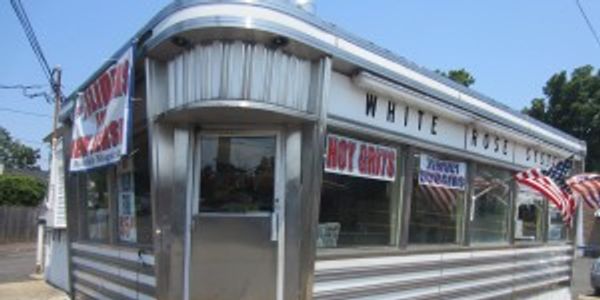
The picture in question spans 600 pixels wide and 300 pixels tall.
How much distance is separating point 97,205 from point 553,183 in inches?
269

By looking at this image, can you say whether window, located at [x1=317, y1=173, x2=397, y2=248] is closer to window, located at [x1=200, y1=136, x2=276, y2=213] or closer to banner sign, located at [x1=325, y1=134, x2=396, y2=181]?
banner sign, located at [x1=325, y1=134, x2=396, y2=181]

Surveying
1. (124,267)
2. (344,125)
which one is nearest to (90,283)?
(124,267)

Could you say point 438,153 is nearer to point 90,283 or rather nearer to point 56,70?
point 90,283

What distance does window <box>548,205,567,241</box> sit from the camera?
44.1 ft

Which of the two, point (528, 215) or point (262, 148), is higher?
point (262, 148)

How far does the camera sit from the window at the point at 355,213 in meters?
7.02

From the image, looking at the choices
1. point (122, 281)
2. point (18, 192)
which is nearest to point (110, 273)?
point (122, 281)

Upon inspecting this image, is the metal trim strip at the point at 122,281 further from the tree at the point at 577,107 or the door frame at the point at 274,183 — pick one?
the tree at the point at 577,107

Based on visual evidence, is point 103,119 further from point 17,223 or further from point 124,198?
point 17,223

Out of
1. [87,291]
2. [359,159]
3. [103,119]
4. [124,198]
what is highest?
[103,119]

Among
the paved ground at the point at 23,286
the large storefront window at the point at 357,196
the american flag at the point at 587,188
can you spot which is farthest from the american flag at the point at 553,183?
the paved ground at the point at 23,286

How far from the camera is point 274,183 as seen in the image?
6609mm

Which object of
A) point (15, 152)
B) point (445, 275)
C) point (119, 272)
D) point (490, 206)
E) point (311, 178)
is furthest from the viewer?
point (15, 152)

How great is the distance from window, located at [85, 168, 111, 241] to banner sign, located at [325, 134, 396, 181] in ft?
10.3
